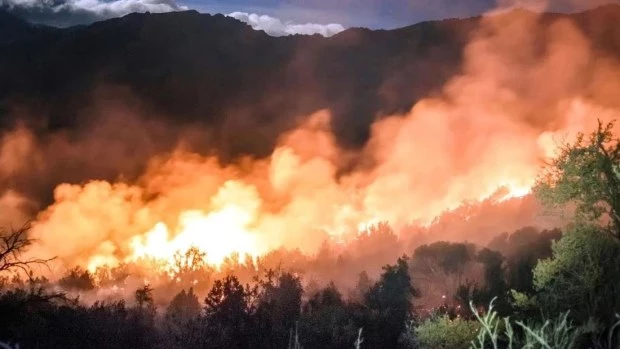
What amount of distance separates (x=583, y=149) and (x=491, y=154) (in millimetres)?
138521

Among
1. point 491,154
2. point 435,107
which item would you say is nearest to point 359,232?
point 491,154

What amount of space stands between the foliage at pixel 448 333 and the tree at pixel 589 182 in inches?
224

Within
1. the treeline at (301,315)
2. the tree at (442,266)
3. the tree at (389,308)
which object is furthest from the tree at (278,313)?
the tree at (442,266)

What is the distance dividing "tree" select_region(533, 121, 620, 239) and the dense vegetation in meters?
0.04

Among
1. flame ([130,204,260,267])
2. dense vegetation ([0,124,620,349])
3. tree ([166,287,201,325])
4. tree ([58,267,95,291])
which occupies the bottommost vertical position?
dense vegetation ([0,124,620,349])

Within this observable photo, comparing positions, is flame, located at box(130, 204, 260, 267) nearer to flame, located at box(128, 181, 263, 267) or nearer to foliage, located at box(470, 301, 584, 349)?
flame, located at box(128, 181, 263, 267)

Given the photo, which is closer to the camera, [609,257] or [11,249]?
[609,257]

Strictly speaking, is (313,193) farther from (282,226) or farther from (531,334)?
(531,334)

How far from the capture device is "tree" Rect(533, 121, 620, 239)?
20422mm

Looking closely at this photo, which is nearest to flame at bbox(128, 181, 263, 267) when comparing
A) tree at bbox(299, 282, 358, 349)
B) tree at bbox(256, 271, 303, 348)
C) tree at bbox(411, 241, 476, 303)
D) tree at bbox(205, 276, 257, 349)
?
tree at bbox(411, 241, 476, 303)

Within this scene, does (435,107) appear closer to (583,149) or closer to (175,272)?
(175,272)

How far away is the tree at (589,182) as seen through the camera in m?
20.4

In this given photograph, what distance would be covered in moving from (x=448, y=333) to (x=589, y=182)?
767 centimetres

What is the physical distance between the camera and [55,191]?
6826 inches
